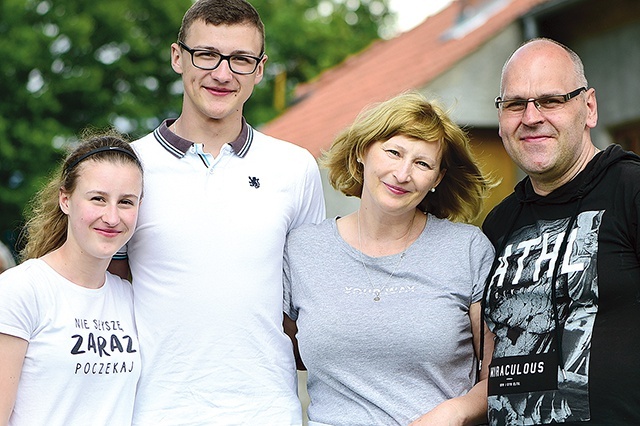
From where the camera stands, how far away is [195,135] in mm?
3783

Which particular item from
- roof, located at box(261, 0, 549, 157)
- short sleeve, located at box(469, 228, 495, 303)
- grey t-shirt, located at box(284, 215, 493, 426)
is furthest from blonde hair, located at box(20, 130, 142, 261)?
roof, located at box(261, 0, 549, 157)

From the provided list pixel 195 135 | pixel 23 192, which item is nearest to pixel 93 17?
pixel 23 192

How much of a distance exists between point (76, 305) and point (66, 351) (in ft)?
0.65

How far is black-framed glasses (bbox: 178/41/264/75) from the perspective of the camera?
3.73m

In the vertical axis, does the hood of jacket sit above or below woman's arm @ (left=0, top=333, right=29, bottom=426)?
above

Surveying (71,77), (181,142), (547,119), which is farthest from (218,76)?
(71,77)

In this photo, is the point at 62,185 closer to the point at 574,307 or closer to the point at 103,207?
the point at 103,207

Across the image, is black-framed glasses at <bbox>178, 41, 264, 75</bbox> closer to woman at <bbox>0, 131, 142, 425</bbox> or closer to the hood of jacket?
woman at <bbox>0, 131, 142, 425</bbox>

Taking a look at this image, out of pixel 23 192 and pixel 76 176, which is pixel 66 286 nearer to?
pixel 76 176

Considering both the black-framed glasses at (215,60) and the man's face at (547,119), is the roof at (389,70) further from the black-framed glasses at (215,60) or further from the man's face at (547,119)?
the man's face at (547,119)

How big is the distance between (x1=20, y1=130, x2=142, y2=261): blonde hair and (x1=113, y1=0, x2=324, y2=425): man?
0.52 ft

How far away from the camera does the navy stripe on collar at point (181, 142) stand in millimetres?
3715

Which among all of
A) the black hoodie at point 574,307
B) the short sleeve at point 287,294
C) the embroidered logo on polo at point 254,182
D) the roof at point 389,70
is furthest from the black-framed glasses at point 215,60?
the roof at point 389,70

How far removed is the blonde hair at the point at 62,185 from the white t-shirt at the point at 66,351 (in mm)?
208
